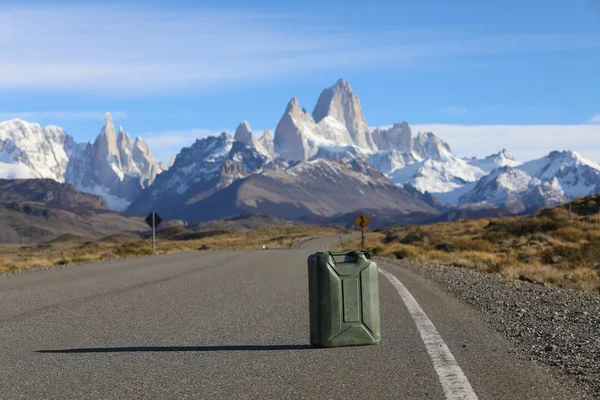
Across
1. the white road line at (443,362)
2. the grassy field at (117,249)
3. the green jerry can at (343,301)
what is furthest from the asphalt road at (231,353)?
the grassy field at (117,249)

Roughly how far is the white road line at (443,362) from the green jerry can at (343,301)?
28.8 inches

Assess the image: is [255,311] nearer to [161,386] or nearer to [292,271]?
[161,386]

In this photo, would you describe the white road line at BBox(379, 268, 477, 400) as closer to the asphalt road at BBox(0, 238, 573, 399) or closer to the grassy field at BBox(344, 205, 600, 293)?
the asphalt road at BBox(0, 238, 573, 399)

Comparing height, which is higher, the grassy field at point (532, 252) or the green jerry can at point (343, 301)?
the green jerry can at point (343, 301)

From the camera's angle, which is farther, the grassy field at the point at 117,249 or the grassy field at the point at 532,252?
the grassy field at the point at 117,249

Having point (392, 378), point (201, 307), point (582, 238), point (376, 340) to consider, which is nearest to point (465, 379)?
point (392, 378)

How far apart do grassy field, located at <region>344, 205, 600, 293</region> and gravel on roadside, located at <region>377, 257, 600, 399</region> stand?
3.52 m

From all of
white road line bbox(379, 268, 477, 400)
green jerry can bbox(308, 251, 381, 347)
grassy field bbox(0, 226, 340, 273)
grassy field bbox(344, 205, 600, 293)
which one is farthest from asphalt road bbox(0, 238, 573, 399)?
grassy field bbox(0, 226, 340, 273)

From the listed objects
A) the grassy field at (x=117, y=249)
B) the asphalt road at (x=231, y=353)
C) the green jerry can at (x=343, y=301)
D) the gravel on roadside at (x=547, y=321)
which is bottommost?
the grassy field at (x=117, y=249)

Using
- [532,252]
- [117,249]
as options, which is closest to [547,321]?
[532,252]

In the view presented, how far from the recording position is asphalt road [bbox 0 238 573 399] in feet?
22.2

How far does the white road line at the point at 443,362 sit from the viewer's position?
6.57 m

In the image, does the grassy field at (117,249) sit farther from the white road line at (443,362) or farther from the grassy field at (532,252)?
the white road line at (443,362)

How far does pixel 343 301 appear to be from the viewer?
8.95 meters
